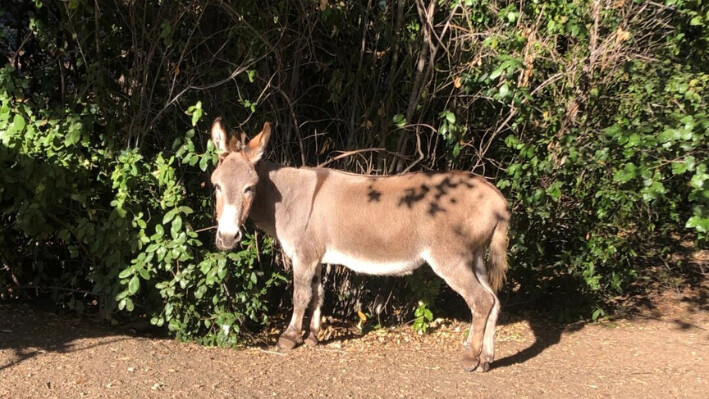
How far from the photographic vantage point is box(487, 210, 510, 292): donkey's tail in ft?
17.5

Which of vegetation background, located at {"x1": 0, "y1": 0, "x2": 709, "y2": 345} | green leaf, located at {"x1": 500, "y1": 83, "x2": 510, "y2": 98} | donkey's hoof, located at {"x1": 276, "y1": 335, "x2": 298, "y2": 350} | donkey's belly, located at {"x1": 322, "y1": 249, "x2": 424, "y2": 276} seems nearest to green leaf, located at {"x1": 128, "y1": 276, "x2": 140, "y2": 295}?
vegetation background, located at {"x1": 0, "y1": 0, "x2": 709, "y2": 345}

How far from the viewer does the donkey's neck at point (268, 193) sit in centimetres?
564

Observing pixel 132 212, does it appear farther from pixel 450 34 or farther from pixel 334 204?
pixel 450 34

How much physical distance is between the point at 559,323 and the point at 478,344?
7.39 feet

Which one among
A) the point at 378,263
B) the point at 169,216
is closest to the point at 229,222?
the point at 169,216

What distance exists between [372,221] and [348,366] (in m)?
1.28

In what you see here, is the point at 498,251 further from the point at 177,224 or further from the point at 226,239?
the point at 177,224

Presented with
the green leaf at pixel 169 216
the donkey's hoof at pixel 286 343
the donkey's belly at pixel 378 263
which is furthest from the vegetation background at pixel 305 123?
the donkey's belly at pixel 378 263

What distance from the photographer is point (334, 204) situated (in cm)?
558

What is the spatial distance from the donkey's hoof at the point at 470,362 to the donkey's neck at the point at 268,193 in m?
2.03

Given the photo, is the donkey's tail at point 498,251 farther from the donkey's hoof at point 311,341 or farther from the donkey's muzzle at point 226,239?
the donkey's muzzle at point 226,239

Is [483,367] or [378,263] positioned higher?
[378,263]

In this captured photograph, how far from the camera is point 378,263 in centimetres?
546

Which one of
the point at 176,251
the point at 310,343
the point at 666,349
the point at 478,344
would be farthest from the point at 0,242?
the point at 666,349
